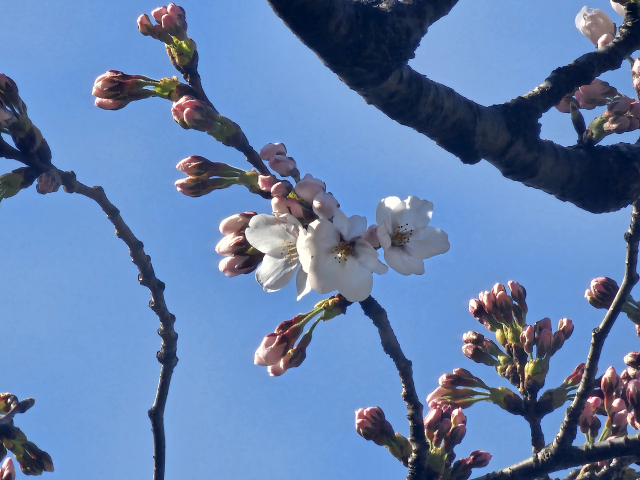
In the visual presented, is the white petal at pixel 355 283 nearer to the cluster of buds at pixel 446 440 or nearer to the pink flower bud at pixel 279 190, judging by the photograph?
the pink flower bud at pixel 279 190

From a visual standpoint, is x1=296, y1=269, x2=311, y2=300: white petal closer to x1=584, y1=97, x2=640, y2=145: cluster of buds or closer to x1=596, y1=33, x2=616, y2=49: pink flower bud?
x1=584, y1=97, x2=640, y2=145: cluster of buds

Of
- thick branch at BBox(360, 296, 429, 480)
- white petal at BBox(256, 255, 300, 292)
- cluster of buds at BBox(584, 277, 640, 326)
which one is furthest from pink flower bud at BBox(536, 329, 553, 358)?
white petal at BBox(256, 255, 300, 292)

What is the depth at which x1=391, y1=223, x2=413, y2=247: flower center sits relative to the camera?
7.58 feet

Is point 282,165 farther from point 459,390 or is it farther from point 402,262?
point 459,390

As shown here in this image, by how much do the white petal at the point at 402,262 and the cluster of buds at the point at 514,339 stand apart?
64.3 inches

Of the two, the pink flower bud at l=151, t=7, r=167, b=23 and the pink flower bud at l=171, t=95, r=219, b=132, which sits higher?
the pink flower bud at l=151, t=7, r=167, b=23

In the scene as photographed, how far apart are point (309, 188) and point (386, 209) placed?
391 mm

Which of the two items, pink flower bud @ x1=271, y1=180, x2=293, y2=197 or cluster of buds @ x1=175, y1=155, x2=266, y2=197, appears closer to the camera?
pink flower bud @ x1=271, y1=180, x2=293, y2=197

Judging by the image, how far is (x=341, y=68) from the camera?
193 centimetres

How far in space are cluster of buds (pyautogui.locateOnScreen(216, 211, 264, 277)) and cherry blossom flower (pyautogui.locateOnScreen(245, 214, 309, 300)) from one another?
10 cm

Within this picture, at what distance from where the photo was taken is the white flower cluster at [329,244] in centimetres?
206

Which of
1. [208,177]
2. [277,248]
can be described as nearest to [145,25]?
Result: [208,177]

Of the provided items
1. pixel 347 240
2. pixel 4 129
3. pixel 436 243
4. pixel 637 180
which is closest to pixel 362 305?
pixel 347 240

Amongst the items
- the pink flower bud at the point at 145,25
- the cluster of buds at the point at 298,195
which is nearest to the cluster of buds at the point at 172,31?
the pink flower bud at the point at 145,25
